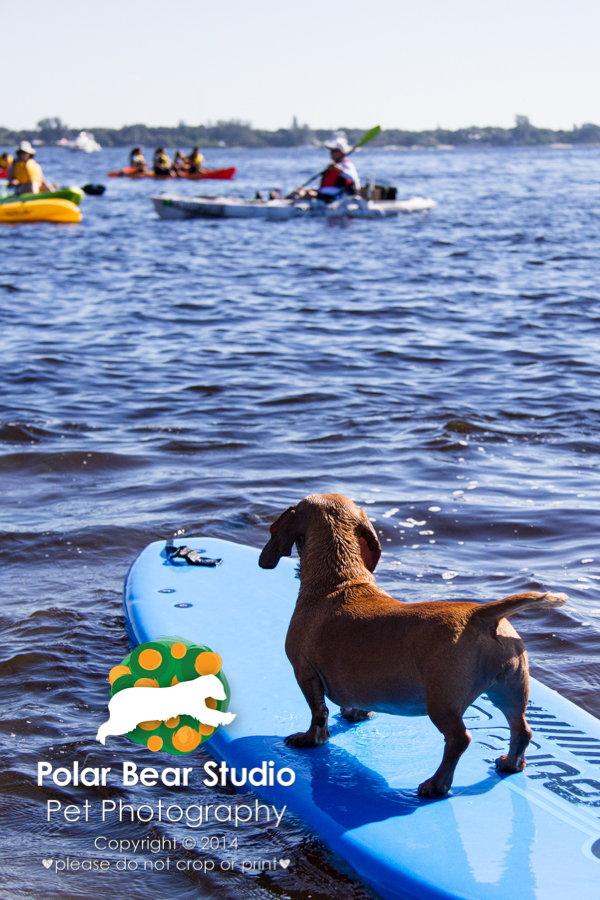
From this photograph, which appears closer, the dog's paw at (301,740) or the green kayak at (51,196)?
the dog's paw at (301,740)

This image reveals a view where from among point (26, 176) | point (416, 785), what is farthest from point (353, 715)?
point (26, 176)

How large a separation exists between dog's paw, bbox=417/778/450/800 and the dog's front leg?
0.38 meters

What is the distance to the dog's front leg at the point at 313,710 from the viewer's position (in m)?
2.68

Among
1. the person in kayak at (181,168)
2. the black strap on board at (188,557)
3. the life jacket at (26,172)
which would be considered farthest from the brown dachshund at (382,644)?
the person in kayak at (181,168)

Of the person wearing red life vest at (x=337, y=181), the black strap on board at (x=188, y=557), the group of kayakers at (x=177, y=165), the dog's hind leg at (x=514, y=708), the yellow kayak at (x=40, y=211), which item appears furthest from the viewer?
the group of kayakers at (x=177, y=165)

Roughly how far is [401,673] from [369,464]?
3962 millimetres

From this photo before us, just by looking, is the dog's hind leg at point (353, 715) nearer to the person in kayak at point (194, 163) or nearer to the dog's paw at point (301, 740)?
the dog's paw at point (301, 740)

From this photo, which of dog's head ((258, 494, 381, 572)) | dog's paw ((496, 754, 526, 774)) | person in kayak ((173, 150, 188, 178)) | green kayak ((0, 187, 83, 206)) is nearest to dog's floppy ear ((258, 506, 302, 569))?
dog's head ((258, 494, 381, 572))

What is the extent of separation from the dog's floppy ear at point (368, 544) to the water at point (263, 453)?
85cm

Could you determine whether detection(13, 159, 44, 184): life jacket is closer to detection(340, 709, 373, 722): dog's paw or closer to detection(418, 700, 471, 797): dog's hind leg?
detection(340, 709, 373, 722): dog's paw

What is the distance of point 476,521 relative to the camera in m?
5.34

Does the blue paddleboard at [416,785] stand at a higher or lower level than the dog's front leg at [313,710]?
lower

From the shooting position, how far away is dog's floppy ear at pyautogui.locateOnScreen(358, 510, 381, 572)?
280cm

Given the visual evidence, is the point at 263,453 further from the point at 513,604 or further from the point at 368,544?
the point at 513,604
